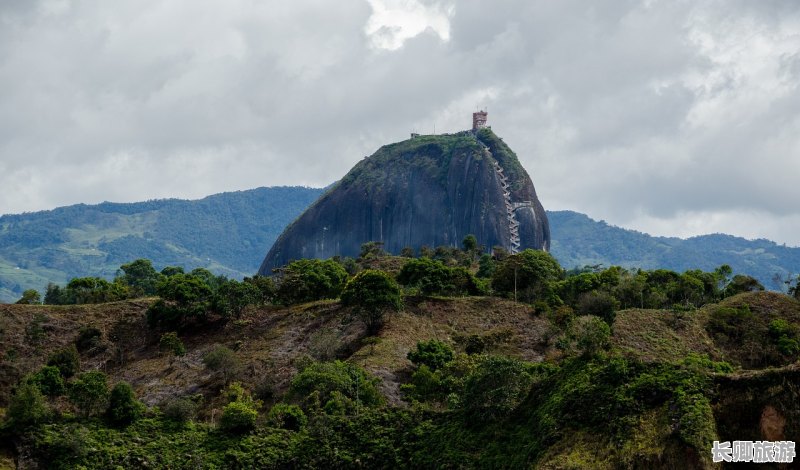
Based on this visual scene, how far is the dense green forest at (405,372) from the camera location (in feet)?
144

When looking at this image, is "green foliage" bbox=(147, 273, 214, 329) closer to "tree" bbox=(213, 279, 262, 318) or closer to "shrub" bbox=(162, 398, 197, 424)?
"tree" bbox=(213, 279, 262, 318)

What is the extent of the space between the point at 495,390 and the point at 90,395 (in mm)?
26198

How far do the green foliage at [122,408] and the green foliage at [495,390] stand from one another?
71.3 ft

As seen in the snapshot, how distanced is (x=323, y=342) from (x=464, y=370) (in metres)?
12.9

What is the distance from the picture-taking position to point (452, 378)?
61156 millimetres

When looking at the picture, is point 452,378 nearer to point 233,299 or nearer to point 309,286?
point 233,299

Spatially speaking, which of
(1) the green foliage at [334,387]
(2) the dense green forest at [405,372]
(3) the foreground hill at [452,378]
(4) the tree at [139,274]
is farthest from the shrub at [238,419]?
(4) the tree at [139,274]

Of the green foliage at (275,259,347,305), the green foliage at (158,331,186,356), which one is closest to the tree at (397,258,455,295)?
the green foliage at (275,259,347,305)

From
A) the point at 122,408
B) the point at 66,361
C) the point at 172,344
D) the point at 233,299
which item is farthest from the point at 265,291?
the point at 122,408

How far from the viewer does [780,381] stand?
4066 centimetres

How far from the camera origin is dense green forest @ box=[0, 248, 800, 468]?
144 feet

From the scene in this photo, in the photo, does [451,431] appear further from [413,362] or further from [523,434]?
[413,362]

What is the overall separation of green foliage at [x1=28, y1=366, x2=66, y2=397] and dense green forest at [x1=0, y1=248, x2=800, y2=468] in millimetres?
144

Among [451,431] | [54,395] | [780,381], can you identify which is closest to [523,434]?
[451,431]
